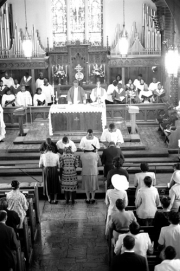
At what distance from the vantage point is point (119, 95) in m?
17.8

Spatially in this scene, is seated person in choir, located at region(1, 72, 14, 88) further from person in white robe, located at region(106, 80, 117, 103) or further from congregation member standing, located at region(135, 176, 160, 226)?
congregation member standing, located at region(135, 176, 160, 226)

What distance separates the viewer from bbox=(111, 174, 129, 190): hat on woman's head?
7.85 metres

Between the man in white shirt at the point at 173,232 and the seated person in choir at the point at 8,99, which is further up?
the seated person in choir at the point at 8,99

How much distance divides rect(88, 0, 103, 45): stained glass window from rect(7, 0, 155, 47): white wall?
0.33 metres

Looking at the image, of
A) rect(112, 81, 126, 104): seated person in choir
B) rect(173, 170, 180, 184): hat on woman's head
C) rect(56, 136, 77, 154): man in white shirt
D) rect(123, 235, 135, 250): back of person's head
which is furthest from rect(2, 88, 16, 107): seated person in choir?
rect(123, 235, 135, 250): back of person's head

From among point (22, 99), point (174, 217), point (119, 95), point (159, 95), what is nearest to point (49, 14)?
point (22, 99)

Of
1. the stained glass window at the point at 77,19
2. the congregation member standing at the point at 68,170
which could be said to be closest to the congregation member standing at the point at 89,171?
the congregation member standing at the point at 68,170

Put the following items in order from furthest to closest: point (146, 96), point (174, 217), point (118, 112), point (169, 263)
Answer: point (146, 96) → point (118, 112) → point (174, 217) → point (169, 263)

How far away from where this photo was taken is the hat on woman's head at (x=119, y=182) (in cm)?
785

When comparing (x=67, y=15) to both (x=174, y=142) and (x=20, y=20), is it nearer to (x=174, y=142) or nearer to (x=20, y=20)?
(x=20, y=20)

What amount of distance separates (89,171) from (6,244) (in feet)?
13.9

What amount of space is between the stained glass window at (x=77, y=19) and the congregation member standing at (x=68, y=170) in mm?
11544

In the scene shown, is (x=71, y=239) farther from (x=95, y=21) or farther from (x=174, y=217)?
(x=95, y=21)

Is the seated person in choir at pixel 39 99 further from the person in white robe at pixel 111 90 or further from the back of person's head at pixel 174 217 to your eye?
the back of person's head at pixel 174 217
